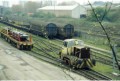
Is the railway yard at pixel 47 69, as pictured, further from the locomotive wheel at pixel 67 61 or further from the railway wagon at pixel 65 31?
the railway wagon at pixel 65 31

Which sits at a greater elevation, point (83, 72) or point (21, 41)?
point (21, 41)

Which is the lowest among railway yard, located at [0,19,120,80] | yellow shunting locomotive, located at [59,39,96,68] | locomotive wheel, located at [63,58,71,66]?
railway yard, located at [0,19,120,80]

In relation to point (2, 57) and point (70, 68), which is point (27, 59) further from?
point (70, 68)

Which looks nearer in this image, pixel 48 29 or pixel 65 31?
pixel 65 31

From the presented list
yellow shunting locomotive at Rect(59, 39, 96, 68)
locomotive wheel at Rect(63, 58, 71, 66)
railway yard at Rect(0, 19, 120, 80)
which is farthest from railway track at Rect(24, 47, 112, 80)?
yellow shunting locomotive at Rect(59, 39, 96, 68)

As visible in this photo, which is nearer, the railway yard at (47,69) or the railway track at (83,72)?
the railway track at (83,72)

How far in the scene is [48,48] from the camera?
34.7 metres

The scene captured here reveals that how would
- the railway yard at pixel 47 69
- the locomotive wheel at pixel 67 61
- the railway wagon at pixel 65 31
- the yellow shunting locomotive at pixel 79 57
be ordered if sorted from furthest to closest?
1. the railway wagon at pixel 65 31
2. the locomotive wheel at pixel 67 61
3. the yellow shunting locomotive at pixel 79 57
4. the railway yard at pixel 47 69

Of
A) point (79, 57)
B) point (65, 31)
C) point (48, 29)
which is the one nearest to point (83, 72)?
point (79, 57)

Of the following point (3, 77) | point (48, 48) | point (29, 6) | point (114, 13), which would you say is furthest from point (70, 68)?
point (29, 6)

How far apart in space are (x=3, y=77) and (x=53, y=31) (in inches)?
1068

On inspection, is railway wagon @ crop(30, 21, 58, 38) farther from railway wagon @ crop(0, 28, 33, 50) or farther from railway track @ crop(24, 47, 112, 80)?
railway track @ crop(24, 47, 112, 80)

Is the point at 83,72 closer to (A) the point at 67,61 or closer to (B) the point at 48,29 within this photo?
(A) the point at 67,61

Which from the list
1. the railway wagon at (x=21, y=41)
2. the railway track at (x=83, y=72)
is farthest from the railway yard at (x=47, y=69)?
the railway wagon at (x=21, y=41)
